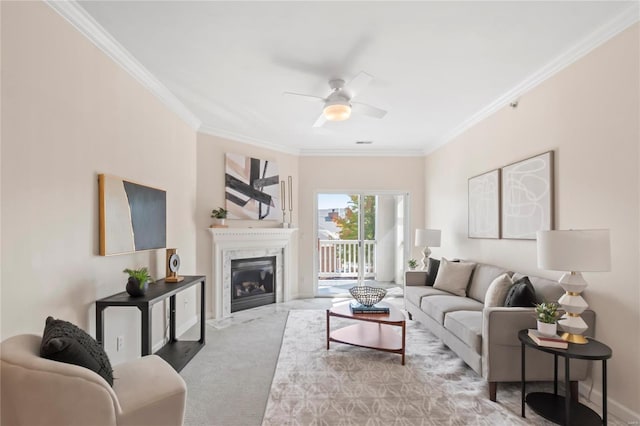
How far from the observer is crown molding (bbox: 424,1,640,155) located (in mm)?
2219

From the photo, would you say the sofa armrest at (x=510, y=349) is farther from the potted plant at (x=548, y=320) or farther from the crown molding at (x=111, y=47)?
the crown molding at (x=111, y=47)

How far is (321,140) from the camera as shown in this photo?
5523 mm

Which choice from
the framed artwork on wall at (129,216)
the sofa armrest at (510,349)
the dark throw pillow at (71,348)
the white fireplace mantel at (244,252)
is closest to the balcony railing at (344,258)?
the white fireplace mantel at (244,252)

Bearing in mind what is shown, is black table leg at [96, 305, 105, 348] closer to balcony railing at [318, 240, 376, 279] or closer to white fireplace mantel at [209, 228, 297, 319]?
white fireplace mantel at [209, 228, 297, 319]

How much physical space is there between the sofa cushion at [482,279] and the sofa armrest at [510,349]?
3.51ft

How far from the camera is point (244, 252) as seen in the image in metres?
5.16

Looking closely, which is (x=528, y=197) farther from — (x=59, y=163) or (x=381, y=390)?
(x=59, y=163)

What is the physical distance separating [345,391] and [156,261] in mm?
2267

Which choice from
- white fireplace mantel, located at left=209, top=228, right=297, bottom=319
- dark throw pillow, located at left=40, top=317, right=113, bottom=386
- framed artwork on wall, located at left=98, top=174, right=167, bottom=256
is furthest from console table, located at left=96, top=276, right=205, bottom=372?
white fireplace mantel, located at left=209, top=228, right=297, bottom=319

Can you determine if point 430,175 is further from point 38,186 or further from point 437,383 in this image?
point 38,186

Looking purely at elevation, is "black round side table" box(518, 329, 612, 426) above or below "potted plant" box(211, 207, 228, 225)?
below

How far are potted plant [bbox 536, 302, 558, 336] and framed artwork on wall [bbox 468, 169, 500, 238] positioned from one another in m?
1.64

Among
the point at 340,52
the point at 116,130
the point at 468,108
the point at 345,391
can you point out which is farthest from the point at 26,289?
the point at 468,108

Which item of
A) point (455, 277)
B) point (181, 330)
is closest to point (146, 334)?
point (181, 330)
